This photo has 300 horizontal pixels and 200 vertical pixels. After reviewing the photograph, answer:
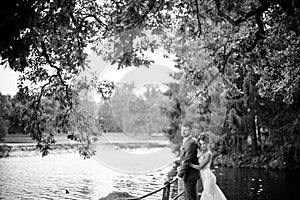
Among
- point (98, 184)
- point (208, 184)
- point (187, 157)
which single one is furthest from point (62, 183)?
point (187, 157)

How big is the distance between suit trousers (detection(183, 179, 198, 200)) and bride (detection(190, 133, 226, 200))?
0.31 m

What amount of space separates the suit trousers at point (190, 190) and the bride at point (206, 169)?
0.31 meters

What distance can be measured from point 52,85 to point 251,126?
24.1 meters

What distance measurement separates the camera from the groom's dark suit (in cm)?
710

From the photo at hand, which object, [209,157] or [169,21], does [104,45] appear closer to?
[169,21]

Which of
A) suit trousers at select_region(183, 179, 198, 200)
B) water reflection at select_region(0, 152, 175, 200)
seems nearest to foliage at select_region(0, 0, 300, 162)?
suit trousers at select_region(183, 179, 198, 200)

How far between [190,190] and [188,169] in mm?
384

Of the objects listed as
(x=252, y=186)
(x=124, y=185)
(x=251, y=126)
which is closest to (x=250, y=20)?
(x=252, y=186)

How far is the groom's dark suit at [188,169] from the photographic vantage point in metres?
7.10

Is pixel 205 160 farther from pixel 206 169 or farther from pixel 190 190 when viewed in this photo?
pixel 190 190

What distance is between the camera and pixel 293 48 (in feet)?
38.0

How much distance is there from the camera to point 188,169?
720 centimetres

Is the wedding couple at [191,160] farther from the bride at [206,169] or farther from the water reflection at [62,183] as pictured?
the water reflection at [62,183]

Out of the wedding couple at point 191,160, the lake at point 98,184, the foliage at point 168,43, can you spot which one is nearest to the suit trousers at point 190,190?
the wedding couple at point 191,160
